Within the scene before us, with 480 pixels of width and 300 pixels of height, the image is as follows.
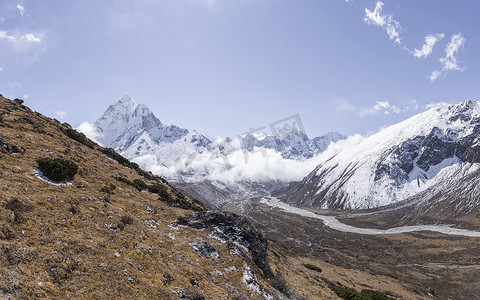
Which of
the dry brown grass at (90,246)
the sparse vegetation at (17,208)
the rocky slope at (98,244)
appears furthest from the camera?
the sparse vegetation at (17,208)

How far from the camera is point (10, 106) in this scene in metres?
27.5

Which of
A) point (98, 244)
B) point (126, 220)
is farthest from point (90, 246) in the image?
point (126, 220)

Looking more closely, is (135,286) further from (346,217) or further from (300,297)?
(346,217)

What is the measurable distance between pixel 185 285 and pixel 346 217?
21237 centimetres

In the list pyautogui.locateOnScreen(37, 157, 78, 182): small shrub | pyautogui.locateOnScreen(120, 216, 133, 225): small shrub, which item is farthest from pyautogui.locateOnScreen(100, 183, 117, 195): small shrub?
pyautogui.locateOnScreen(120, 216, 133, 225): small shrub

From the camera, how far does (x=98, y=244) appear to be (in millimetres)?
11727

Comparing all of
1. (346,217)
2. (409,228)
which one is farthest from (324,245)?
(346,217)

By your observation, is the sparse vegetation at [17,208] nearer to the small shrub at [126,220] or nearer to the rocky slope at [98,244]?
the rocky slope at [98,244]

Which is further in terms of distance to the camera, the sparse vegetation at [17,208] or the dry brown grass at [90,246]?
the sparse vegetation at [17,208]

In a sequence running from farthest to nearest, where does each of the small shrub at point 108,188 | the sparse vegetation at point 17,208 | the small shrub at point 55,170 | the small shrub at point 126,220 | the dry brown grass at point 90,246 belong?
the small shrub at point 108,188 < the small shrub at point 55,170 < the small shrub at point 126,220 < the sparse vegetation at point 17,208 < the dry brown grass at point 90,246

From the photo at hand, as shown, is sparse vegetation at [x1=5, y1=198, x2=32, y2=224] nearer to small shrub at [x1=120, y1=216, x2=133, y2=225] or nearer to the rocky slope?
the rocky slope

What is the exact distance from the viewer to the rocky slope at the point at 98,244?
915 cm

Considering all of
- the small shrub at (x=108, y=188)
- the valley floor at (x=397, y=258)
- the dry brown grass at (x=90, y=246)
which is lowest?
the valley floor at (x=397, y=258)

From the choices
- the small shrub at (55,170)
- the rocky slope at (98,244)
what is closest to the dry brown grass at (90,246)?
the rocky slope at (98,244)
